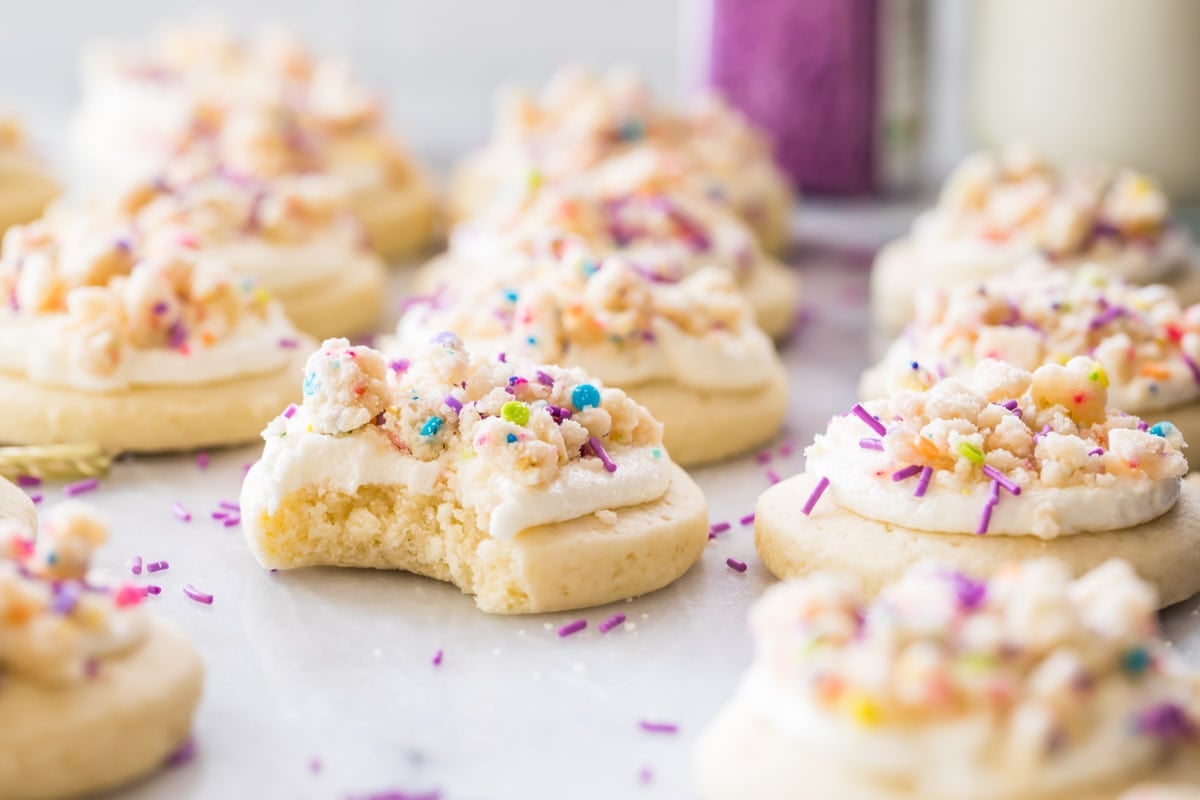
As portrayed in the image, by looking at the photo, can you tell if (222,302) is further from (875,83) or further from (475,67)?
(475,67)

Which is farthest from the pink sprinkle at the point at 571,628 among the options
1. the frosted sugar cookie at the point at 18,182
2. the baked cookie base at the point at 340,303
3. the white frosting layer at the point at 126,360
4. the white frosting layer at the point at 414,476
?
the frosted sugar cookie at the point at 18,182

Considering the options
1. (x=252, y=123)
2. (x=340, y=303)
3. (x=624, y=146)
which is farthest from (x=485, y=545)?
(x=624, y=146)

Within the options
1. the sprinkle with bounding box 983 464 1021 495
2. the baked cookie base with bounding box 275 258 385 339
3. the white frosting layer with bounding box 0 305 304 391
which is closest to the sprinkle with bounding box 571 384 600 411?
the sprinkle with bounding box 983 464 1021 495

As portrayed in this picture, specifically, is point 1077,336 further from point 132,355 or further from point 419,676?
point 132,355

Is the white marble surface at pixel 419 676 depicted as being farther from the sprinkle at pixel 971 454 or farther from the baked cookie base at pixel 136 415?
the sprinkle at pixel 971 454

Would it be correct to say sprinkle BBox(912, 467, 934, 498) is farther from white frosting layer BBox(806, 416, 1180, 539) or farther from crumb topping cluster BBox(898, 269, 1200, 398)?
crumb topping cluster BBox(898, 269, 1200, 398)

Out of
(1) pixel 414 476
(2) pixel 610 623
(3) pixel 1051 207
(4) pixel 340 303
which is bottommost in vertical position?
(2) pixel 610 623
